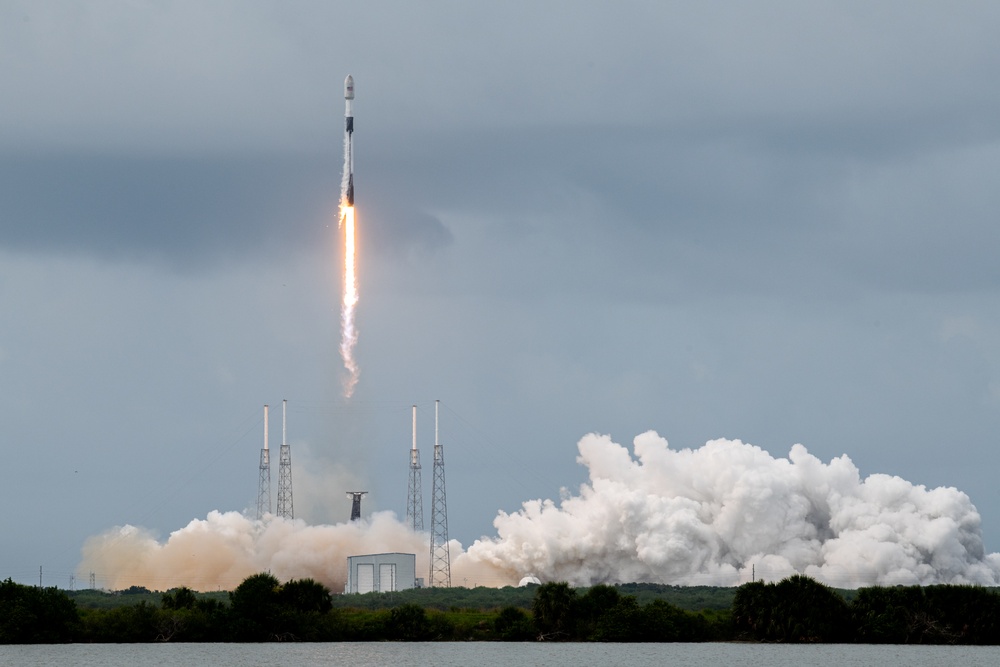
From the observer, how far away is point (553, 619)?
4158 inches

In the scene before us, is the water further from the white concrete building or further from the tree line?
the white concrete building

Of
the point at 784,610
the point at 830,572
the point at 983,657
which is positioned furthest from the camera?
the point at 830,572

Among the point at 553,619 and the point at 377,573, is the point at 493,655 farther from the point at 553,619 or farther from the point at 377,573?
the point at 377,573

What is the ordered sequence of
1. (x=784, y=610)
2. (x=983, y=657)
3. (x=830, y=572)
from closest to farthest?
(x=983, y=657), (x=784, y=610), (x=830, y=572)

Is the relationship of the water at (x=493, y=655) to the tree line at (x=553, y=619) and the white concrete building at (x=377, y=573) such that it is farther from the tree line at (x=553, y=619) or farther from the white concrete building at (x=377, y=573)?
the white concrete building at (x=377, y=573)

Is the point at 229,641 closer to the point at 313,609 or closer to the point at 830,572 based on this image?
the point at 313,609

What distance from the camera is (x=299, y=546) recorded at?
13512cm

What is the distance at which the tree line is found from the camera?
102125 millimetres

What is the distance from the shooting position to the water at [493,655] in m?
90.8

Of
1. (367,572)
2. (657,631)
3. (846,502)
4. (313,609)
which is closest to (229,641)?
(313,609)

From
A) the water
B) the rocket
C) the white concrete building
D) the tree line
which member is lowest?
the water

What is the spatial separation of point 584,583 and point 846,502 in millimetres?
17571

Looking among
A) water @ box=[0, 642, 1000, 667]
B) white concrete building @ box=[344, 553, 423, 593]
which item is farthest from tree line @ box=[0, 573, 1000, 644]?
white concrete building @ box=[344, 553, 423, 593]

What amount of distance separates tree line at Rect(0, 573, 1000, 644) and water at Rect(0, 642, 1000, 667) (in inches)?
57.1
